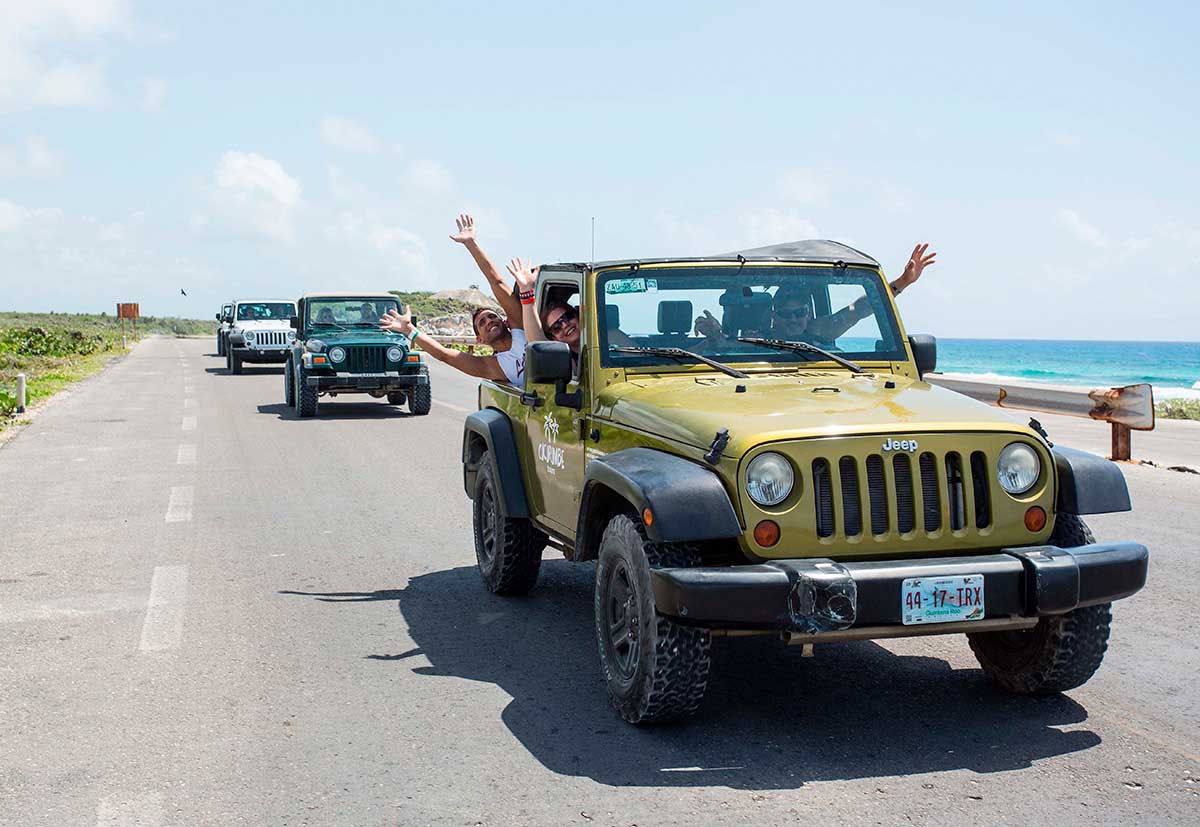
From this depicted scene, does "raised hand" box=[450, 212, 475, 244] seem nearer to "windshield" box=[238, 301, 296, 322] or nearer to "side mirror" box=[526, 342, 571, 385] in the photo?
"side mirror" box=[526, 342, 571, 385]

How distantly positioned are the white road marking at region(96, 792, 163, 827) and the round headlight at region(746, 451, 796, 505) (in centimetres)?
225

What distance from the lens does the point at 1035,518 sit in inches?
185

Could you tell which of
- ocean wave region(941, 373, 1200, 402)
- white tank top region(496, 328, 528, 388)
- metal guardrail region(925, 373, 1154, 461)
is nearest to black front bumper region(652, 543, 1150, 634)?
white tank top region(496, 328, 528, 388)

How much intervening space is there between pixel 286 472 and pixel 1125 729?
9.57 meters

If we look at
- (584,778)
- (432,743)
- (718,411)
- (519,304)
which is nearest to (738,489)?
(718,411)

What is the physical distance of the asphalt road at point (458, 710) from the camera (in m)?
4.04

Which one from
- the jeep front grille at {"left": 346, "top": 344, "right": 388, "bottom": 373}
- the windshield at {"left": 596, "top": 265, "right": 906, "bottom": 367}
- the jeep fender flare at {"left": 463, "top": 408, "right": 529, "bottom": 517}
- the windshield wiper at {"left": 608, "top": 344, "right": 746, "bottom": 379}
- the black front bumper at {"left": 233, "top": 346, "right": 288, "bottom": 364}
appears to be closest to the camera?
the windshield wiper at {"left": 608, "top": 344, "right": 746, "bottom": 379}

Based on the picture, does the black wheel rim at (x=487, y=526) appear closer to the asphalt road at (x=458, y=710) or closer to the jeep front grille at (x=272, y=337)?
the asphalt road at (x=458, y=710)

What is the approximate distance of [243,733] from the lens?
4.74 meters

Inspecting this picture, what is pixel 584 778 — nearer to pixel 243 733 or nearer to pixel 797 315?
pixel 243 733

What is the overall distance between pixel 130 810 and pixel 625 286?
3.11 m

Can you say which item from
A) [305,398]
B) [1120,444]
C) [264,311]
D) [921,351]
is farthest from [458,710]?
[264,311]

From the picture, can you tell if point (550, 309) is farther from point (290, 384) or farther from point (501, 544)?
point (290, 384)

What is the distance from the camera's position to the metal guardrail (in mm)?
12750
